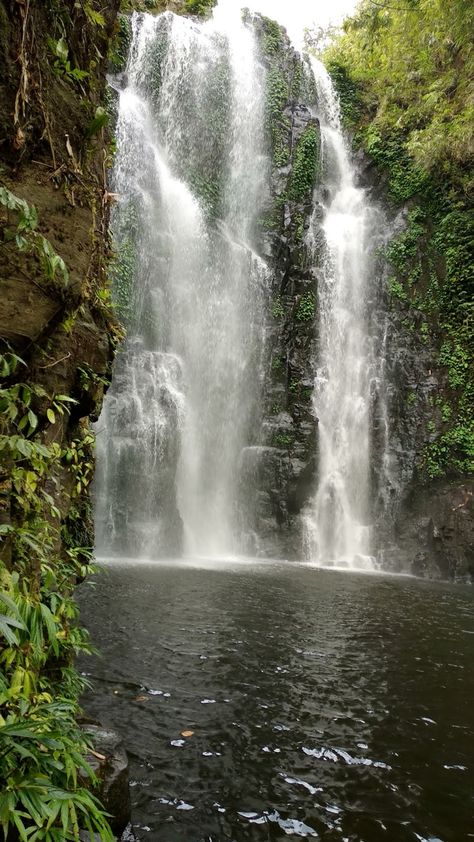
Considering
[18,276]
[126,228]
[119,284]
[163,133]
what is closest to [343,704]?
[18,276]

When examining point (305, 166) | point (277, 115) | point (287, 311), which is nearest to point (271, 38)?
point (277, 115)

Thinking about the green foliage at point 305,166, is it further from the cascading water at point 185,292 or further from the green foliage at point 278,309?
the green foliage at point 278,309

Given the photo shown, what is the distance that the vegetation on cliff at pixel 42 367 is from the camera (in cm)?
186

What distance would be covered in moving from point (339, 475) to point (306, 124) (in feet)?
50.8

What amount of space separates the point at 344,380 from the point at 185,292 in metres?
→ 6.54

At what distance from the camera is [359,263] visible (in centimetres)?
2012

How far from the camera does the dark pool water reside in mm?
3316

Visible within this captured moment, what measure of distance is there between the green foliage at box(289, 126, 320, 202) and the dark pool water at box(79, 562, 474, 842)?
17750 millimetres

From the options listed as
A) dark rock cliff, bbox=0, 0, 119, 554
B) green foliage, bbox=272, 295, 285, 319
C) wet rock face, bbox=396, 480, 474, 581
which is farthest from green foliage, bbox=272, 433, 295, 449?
dark rock cliff, bbox=0, 0, 119, 554

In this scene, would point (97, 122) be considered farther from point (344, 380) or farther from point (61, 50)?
point (344, 380)

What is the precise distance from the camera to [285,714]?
470 centimetres

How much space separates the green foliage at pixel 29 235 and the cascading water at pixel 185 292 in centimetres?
1147

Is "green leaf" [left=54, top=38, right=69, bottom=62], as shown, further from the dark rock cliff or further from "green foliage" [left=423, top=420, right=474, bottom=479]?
"green foliage" [left=423, top=420, right=474, bottom=479]

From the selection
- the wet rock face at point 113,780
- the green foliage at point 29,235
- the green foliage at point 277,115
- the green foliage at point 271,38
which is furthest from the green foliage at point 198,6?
the wet rock face at point 113,780
